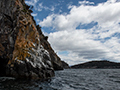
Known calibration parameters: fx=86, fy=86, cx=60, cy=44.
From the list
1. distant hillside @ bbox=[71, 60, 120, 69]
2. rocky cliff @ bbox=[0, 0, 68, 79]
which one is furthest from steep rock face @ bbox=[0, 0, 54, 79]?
distant hillside @ bbox=[71, 60, 120, 69]

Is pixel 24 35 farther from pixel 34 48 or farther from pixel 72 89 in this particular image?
pixel 72 89

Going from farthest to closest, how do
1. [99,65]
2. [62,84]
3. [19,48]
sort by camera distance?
[99,65], [19,48], [62,84]

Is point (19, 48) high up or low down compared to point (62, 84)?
up

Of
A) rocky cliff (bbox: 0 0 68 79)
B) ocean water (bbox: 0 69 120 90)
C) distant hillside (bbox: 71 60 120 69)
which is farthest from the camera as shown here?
distant hillside (bbox: 71 60 120 69)

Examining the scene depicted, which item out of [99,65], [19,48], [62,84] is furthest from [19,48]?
[99,65]

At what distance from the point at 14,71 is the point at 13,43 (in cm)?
852

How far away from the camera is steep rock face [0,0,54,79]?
20.7m

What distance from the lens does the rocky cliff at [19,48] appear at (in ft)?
67.8

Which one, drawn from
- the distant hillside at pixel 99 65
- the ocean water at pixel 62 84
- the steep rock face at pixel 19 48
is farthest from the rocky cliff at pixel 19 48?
the distant hillside at pixel 99 65

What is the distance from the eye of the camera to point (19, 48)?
22.5 m

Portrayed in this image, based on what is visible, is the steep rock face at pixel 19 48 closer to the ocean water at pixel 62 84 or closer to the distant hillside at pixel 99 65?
the ocean water at pixel 62 84

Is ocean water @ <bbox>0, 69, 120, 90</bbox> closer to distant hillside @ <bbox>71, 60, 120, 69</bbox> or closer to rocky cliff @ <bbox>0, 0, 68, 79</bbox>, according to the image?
rocky cliff @ <bbox>0, 0, 68, 79</bbox>

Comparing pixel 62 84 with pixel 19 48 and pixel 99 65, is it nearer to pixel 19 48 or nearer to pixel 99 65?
pixel 19 48

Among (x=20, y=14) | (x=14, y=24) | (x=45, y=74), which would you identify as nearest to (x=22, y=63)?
(x=45, y=74)
